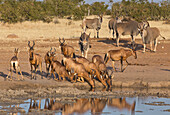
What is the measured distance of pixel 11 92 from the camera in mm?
12008

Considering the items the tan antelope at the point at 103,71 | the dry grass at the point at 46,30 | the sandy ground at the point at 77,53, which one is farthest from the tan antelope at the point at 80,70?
the dry grass at the point at 46,30

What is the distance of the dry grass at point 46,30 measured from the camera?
32062 millimetres

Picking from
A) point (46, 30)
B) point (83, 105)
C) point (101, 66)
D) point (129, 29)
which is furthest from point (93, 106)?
point (46, 30)

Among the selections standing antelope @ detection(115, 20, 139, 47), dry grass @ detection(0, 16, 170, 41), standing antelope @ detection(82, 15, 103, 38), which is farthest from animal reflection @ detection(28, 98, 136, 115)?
standing antelope @ detection(82, 15, 103, 38)

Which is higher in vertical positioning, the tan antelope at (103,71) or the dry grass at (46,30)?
the dry grass at (46,30)

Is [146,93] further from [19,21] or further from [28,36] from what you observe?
[19,21]

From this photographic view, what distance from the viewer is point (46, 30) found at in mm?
35938

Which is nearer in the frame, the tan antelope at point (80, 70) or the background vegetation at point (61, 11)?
the tan antelope at point (80, 70)

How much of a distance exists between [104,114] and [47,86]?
376cm

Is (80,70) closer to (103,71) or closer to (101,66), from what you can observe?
(103,71)

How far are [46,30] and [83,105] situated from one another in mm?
25258

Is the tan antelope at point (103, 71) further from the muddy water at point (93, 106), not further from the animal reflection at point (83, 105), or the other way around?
the animal reflection at point (83, 105)

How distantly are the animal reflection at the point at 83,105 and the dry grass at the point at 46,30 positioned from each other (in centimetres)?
1891

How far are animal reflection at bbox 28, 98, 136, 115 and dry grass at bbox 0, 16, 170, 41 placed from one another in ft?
62.0
